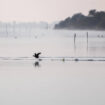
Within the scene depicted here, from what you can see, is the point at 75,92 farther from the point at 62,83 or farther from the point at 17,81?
the point at 17,81

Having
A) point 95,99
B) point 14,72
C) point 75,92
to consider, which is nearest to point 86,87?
point 75,92

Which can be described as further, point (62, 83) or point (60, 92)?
point (62, 83)

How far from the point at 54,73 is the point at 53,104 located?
8752 millimetres

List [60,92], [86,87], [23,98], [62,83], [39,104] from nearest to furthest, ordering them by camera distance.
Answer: [39,104], [23,98], [60,92], [86,87], [62,83]

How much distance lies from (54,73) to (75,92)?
6550mm

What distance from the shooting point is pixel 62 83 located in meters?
17.9

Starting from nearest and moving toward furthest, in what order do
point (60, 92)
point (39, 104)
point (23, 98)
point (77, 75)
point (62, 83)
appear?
point (39, 104), point (23, 98), point (60, 92), point (62, 83), point (77, 75)

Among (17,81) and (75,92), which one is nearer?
(75,92)

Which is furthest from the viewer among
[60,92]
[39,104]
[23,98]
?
[60,92]

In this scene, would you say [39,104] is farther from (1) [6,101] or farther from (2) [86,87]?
(2) [86,87]

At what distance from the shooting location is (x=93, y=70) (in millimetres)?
23359

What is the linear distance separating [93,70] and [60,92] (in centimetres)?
830

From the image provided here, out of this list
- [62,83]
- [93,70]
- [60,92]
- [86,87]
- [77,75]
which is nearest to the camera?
[60,92]

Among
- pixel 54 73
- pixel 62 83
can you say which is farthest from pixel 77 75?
pixel 62 83
